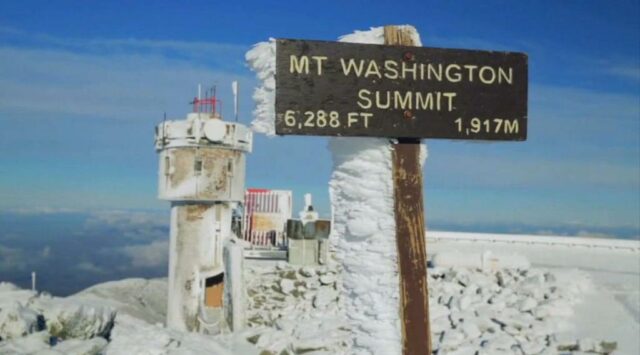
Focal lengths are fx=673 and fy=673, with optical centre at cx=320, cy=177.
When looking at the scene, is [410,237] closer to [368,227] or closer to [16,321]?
[368,227]

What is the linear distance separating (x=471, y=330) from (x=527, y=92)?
22.9ft

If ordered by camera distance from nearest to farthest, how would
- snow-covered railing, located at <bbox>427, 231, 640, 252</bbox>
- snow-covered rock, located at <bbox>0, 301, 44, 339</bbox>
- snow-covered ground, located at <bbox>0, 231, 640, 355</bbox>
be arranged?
snow-covered rock, located at <bbox>0, 301, 44, 339</bbox>
snow-covered ground, located at <bbox>0, 231, 640, 355</bbox>
snow-covered railing, located at <bbox>427, 231, 640, 252</bbox>

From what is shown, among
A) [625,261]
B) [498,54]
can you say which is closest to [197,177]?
[625,261]

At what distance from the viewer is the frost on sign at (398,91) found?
176 inches

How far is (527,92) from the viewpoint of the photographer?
4.84 meters

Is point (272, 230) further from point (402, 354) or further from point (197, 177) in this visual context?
point (402, 354)

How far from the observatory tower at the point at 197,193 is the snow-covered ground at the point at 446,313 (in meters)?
1.47

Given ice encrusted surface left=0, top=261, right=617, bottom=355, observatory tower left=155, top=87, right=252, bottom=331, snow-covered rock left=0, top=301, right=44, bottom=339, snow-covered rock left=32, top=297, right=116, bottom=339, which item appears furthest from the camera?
observatory tower left=155, top=87, right=252, bottom=331

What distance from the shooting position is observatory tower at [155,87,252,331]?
1631cm

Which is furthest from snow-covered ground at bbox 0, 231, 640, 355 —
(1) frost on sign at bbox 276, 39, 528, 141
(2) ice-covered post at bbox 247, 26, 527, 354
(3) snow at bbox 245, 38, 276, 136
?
(3) snow at bbox 245, 38, 276, 136

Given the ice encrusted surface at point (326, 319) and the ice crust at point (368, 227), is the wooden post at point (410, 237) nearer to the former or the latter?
the ice crust at point (368, 227)

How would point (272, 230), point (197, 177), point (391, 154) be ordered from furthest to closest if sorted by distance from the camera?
point (272, 230) → point (197, 177) → point (391, 154)

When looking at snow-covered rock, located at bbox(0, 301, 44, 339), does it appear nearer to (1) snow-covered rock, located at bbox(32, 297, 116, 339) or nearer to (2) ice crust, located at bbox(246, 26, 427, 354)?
(1) snow-covered rock, located at bbox(32, 297, 116, 339)

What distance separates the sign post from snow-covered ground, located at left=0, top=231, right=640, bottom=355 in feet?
1.79
